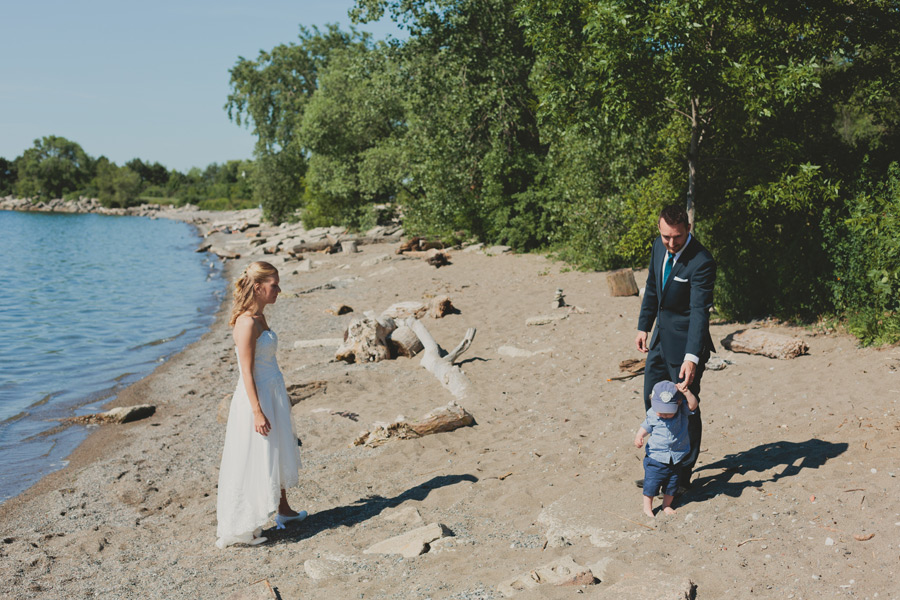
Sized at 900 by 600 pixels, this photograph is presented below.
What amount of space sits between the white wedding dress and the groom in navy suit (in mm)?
2980

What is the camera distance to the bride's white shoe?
5816 millimetres

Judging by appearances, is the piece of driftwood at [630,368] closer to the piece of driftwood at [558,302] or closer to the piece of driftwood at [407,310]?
the piece of driftwood at [558,302]

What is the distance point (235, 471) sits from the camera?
538 cm

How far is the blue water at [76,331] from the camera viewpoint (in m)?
10.5

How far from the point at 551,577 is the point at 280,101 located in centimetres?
4983

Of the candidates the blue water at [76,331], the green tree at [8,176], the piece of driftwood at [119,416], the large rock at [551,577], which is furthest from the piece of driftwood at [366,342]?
the green tree at [8,176]

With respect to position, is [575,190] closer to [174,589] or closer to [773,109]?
[773,109]

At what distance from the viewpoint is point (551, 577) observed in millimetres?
4258

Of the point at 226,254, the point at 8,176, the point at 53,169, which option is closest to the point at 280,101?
the point at 226,254

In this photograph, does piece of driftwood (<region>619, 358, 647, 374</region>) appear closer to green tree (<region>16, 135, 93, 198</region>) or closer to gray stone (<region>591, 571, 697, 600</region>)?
gray stone (<region>591, 571, 697, 600</region>)

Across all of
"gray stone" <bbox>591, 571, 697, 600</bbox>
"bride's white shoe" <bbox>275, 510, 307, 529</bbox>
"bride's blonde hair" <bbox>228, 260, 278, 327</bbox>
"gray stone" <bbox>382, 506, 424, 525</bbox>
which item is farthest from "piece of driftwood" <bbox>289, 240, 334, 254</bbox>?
"gray stone" <bbox>591, 571, 697, 600</bbox>

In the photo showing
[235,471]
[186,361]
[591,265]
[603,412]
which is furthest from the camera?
[591,265]

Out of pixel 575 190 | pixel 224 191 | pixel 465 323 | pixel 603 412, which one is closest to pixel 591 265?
pixel 575 190

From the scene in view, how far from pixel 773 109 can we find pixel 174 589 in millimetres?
9626
